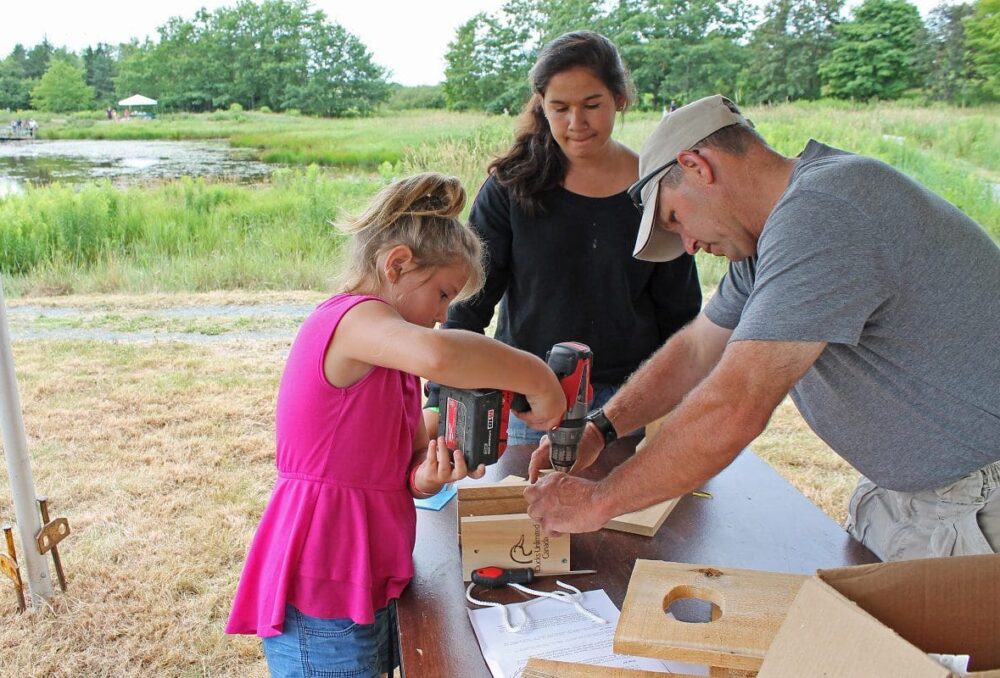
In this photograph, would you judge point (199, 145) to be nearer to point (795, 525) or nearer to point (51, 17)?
point (51, 17)

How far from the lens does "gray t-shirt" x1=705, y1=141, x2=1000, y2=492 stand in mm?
1396

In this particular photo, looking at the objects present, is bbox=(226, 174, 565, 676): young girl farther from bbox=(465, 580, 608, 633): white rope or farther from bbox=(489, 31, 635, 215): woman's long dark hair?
bbox=(489, 31, 635, 215): woman's long dark hair

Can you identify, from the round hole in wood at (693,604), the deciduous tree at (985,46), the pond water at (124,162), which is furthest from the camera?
the pond water at (124,162)

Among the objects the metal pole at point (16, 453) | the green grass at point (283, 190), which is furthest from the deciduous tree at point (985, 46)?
the metal pole at point (16, 453)

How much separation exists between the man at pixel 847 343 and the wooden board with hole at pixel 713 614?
264 millimetres

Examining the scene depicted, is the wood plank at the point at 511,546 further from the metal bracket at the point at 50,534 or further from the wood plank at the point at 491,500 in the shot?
the metal bracket at the point at 50,534

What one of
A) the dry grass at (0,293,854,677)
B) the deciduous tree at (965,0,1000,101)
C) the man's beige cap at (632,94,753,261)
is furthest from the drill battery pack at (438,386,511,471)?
the deciduous tree at (965,0,1000,101)

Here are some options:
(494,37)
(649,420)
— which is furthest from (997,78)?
(649,420)

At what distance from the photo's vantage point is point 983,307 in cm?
149

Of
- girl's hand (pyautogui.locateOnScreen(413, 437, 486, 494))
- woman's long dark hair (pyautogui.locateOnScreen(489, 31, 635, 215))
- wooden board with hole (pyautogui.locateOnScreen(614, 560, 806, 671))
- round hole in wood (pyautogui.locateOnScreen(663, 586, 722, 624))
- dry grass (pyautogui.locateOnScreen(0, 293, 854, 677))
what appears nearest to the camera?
wooden board with hole (pyautogui.locateOnScreen(614, 560, 806, 671))

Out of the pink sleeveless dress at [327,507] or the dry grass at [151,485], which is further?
the dry grass at [151,485]

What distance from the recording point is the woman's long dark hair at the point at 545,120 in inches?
96.8

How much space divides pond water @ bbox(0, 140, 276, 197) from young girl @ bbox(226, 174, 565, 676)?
580 cm

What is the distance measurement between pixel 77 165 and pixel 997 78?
702 centimetres
